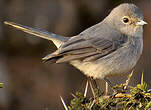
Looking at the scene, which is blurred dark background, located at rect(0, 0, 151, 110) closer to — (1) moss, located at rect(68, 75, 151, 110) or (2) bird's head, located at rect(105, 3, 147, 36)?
(2) bird's head, located at rect(105, 3, 147, 36)

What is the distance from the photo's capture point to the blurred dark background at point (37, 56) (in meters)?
7.92

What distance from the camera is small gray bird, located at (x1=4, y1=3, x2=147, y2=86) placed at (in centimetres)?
432

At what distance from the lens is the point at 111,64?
4.35 metres

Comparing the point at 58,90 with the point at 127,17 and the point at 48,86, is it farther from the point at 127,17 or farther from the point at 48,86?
the point at 127,17

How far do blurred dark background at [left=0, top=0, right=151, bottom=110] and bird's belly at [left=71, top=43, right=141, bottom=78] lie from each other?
10.7 ft

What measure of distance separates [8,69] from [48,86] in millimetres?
1079

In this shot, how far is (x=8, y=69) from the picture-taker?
8.13 meters

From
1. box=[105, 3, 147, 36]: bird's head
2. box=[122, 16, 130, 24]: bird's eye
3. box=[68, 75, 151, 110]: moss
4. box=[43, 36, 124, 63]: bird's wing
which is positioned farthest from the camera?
box=[122, 16, 130, 24]: bird's eye

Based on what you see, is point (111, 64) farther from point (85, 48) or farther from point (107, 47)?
point (85, 48)

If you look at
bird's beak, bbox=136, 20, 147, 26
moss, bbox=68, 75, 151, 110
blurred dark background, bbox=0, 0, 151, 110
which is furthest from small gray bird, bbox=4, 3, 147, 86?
blurred dark background, bbox=0, 0, 151, 110

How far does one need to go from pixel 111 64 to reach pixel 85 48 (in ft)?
1.39

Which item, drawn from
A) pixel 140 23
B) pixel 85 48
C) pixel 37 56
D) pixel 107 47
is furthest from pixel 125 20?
pixel 37 56

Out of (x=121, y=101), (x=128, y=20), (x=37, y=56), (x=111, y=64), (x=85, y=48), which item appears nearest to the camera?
(x=121, y=101)

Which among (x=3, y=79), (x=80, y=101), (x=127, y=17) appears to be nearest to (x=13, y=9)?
(x=3, y=79)
